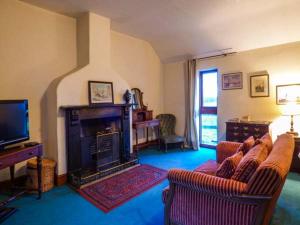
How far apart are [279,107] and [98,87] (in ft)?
11.8

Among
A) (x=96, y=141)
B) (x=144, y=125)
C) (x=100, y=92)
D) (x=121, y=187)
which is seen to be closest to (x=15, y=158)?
(x=96, y=141)

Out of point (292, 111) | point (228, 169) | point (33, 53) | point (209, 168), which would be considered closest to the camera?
point (228, 169)

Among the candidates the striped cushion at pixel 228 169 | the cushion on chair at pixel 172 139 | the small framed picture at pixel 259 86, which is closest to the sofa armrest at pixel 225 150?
the striped cushion at pixel 228 169

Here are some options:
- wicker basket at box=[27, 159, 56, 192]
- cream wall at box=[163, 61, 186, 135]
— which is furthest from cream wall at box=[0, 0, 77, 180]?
cream wall at box=[163, 61, 186, 135]

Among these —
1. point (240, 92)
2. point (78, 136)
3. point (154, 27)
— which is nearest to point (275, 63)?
point (240, 92)

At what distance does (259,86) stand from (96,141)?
3537mm

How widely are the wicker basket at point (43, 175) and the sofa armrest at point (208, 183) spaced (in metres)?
2.06

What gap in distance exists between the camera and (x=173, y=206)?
72.0 inches

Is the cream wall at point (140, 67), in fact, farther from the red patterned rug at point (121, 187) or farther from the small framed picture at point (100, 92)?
the red patterned rug at point (121, 187)

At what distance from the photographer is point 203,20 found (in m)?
→ 3.67

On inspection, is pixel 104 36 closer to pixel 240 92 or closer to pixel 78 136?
pixel 78 136

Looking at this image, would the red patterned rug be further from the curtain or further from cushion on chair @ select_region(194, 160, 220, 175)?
the curtain

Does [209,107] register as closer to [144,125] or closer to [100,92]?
[144,125]

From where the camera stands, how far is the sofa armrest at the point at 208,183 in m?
1.47
